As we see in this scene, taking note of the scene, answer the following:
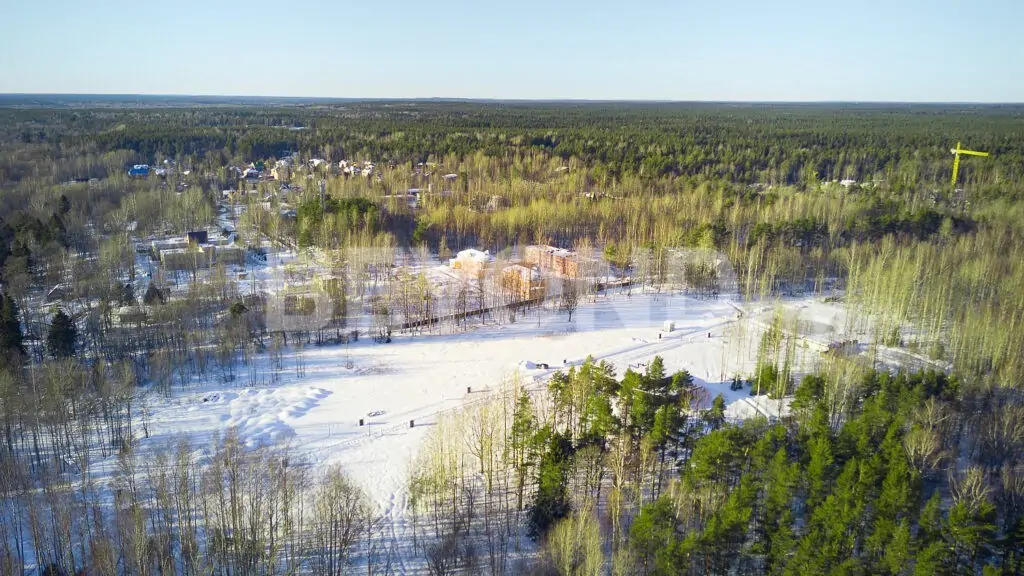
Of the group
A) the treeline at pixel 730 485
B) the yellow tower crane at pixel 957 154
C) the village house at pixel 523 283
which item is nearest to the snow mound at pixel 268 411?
the treeline at pixel 730 485

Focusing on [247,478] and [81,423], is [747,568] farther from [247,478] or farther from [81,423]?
[81,423]

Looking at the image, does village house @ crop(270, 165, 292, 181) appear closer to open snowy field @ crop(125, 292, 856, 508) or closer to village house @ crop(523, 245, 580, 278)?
village house @ crop(523, 245, 580, 278)

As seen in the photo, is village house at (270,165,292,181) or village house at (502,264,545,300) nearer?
village house at (502,264,545,300)

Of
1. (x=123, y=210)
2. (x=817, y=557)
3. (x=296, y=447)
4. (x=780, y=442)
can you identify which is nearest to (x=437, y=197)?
(x=123, y=210)

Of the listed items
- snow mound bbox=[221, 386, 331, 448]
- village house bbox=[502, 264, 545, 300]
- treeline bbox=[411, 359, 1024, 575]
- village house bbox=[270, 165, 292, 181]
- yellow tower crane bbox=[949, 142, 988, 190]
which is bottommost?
snow mound bbox=[221, 386, 331, 448]

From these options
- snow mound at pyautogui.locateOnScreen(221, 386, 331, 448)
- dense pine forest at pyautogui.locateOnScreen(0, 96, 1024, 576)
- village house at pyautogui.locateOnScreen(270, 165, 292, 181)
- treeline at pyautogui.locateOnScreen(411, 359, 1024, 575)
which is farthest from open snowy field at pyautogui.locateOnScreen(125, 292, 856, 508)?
village house at pyautogui.locateOnScreen(270, 165, 292, 181)

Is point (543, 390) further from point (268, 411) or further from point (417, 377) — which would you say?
point (268, 411)

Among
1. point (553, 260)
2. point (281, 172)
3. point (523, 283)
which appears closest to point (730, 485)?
point (523, 283)
